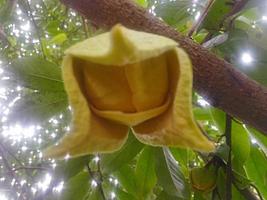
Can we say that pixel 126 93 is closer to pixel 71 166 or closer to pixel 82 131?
pixel 82 131

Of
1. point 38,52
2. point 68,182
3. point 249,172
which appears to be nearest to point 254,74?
point 249,172

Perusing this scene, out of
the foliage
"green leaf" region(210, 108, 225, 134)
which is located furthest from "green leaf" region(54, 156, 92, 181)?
"green leaf" region(210, 108, 225, 134)

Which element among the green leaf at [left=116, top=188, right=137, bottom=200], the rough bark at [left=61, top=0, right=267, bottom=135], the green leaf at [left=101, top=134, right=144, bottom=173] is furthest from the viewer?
the green leaf at [left=116, top=188, right=137, bottom=200]

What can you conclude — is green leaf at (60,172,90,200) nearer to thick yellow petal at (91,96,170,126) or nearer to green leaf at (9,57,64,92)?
green leaf at (9,57,64,92)

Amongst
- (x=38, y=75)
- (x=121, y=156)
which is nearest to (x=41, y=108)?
(x=38, y=75)

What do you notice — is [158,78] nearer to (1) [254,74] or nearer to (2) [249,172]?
(1) [254,74]

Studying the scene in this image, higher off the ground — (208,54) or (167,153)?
(208,54)
